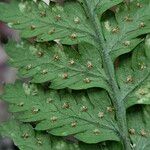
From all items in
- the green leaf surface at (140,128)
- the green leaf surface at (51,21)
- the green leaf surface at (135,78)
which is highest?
the green leaf surface at (51,21)

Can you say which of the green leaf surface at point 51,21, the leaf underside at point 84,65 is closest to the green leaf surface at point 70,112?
the leaf underside at point 84,65

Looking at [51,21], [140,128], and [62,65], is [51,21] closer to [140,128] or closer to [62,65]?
[62,65]

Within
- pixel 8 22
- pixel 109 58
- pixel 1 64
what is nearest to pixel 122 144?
pixel 109 58

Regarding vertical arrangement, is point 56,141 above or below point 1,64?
below

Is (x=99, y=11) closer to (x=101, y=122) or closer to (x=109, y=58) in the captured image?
(x=109, y=58)

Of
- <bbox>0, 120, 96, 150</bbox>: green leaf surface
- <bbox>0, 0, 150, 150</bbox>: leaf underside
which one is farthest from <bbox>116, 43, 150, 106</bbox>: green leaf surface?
<bbox>0, 120, 96, 150</bbox>: green leaf surface

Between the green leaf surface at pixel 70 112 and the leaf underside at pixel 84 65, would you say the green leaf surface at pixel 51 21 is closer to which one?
the leaf underside at pixel 84 65

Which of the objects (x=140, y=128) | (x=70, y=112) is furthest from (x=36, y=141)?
(x=140, y=128)

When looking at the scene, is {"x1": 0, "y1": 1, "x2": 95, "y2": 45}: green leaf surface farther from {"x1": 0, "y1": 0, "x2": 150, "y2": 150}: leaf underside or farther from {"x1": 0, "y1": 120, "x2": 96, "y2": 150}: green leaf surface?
{"x1": 0, "y1": 120, "x2": 96, "y2": 150}: green leaf surface
